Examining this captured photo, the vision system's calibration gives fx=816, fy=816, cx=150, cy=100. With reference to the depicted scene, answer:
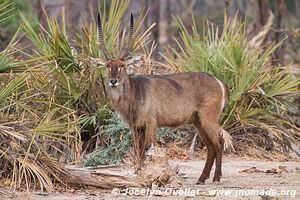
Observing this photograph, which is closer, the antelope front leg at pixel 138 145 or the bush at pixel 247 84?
the antelope front leg at pixel 138 145

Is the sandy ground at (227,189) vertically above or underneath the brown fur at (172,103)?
underneath

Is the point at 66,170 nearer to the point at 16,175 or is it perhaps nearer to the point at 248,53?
the point at 16,175

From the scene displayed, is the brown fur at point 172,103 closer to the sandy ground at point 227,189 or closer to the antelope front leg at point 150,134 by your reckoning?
the antelope front leg at point 150,134

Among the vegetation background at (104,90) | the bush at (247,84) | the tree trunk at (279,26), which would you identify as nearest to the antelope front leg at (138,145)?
the vegetation background at (104,90)

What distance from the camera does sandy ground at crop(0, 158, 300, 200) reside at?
29.8 ft

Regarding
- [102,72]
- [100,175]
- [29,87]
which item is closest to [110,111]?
[102,72]

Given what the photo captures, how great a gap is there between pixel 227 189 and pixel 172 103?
1584 millimetres

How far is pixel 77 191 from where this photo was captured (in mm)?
9492

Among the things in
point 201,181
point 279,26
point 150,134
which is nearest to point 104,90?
point 150,134

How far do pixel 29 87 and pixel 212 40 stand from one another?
391 cm

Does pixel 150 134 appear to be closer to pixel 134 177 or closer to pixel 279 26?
pixel 134 177

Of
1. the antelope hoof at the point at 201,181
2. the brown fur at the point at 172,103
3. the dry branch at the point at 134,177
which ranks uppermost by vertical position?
the brown fur at the point at 172,103

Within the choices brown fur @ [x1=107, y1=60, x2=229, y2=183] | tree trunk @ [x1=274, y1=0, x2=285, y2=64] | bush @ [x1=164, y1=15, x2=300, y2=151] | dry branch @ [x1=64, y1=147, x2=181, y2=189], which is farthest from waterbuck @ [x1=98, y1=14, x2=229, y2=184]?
tree trunk @ [x1=274, y1=0, x2=285, y2=64]

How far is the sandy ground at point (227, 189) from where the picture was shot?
9094 millimetres
